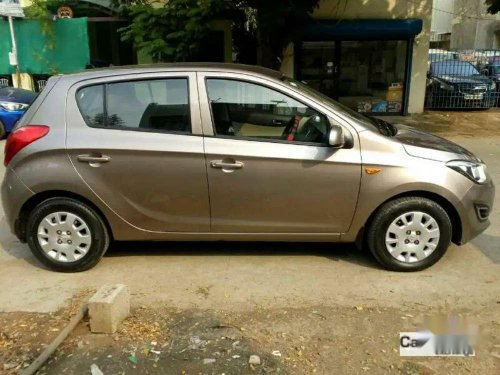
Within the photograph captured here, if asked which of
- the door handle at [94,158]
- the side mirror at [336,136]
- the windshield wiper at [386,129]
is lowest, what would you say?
the door handle at [94,158]

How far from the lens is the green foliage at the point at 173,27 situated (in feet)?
37.6

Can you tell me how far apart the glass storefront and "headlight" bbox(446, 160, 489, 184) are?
421 inches

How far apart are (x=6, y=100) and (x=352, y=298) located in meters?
10.3

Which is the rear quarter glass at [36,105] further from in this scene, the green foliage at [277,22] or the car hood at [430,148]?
the green foliage at [277,22]

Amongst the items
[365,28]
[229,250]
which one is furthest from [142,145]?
[365,28]

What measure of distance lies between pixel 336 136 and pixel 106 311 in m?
2.08

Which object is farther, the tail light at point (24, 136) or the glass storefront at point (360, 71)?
the glass storefront at point (360, 71)

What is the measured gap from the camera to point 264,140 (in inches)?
158

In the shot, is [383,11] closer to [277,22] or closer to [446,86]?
[446,86]

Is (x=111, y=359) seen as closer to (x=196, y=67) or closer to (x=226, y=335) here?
(x=226, y=335)

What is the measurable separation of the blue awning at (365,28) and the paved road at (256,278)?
9803mm

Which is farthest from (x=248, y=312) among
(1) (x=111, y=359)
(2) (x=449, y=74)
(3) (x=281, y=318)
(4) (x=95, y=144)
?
(2) (x=449, y=74)

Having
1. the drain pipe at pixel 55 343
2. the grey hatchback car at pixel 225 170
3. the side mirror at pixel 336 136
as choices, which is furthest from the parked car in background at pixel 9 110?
the side mirror at pixel 336 136

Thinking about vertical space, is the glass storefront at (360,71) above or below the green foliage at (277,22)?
below
